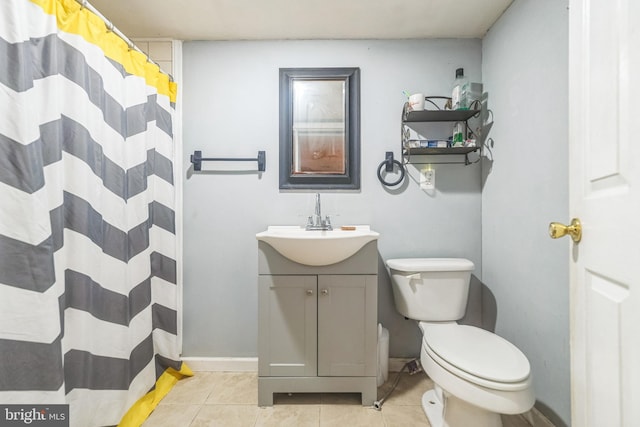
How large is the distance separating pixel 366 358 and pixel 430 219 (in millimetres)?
889

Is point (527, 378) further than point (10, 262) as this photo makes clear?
Yes

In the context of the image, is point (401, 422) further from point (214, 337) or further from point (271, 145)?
point (271, 145)

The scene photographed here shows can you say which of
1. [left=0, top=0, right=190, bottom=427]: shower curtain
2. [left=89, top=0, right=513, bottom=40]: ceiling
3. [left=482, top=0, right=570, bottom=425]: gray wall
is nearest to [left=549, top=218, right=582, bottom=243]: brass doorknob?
[left=482, top=0, right=570, bottom=425]: gray wall

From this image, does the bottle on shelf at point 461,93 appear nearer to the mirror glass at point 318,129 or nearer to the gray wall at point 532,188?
the gray wall at point 532,188

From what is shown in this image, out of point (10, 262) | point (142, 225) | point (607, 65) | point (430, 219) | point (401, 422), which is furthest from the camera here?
point (430, 219)

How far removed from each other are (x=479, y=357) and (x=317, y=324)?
2.29 ft

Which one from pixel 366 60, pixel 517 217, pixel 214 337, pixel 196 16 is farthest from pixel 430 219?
pixel 196 16

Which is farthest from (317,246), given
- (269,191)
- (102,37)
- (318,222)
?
(102,37)

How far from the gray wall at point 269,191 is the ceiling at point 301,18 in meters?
0.07

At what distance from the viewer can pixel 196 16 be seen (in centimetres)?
151

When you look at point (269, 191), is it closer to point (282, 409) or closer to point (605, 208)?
point (282, 409)

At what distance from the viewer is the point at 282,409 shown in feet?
4.47

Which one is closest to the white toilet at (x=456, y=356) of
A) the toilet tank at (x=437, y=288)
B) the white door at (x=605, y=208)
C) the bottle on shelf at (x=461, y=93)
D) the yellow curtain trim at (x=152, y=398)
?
the toilet tank at (x=437, y=288)

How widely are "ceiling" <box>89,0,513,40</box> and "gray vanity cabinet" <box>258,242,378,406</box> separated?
4.10ft
